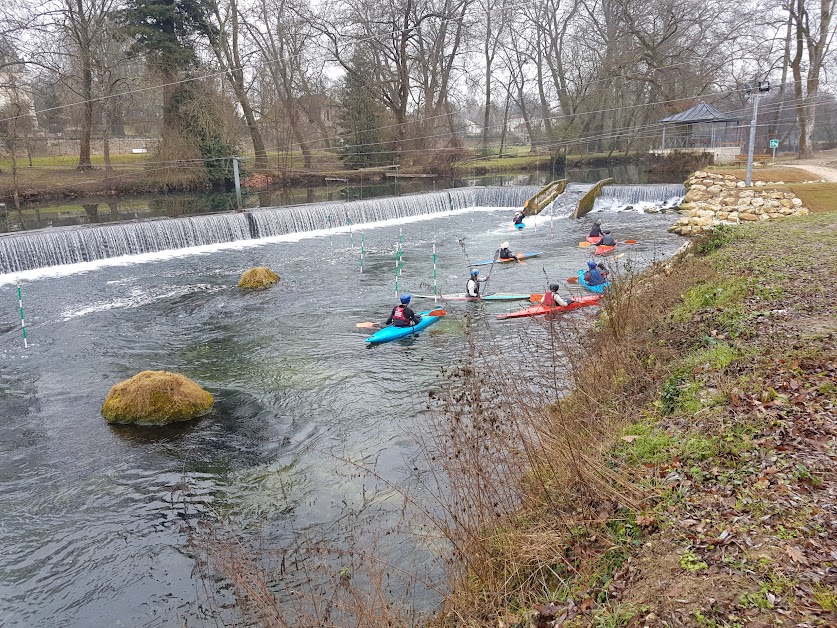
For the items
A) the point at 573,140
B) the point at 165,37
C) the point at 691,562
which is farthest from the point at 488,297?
the point at 573,140

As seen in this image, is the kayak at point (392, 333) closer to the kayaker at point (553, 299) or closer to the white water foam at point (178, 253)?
the kayaker at point (553, 299)

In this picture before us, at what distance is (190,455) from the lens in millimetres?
8094

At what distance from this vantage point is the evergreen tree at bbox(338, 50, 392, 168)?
39594 millimetres

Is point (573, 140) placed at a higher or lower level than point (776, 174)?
higher

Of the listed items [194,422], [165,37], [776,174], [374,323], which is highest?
[165,37]

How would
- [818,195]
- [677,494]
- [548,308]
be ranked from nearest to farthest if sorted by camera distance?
[677,494] < [548,308] < [818,195]

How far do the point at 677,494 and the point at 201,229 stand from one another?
69.9 ft

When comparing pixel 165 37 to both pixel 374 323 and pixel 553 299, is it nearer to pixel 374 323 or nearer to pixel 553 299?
pixel 374 323

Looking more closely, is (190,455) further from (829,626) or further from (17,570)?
(829,626)

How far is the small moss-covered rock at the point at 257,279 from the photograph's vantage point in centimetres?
1681

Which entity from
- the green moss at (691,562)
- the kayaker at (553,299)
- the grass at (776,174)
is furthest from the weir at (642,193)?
the green moss at (691,562)

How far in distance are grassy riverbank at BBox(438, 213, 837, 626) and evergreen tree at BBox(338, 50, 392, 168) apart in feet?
113

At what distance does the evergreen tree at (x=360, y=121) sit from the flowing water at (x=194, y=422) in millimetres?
23143

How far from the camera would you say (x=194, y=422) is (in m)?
9.02
